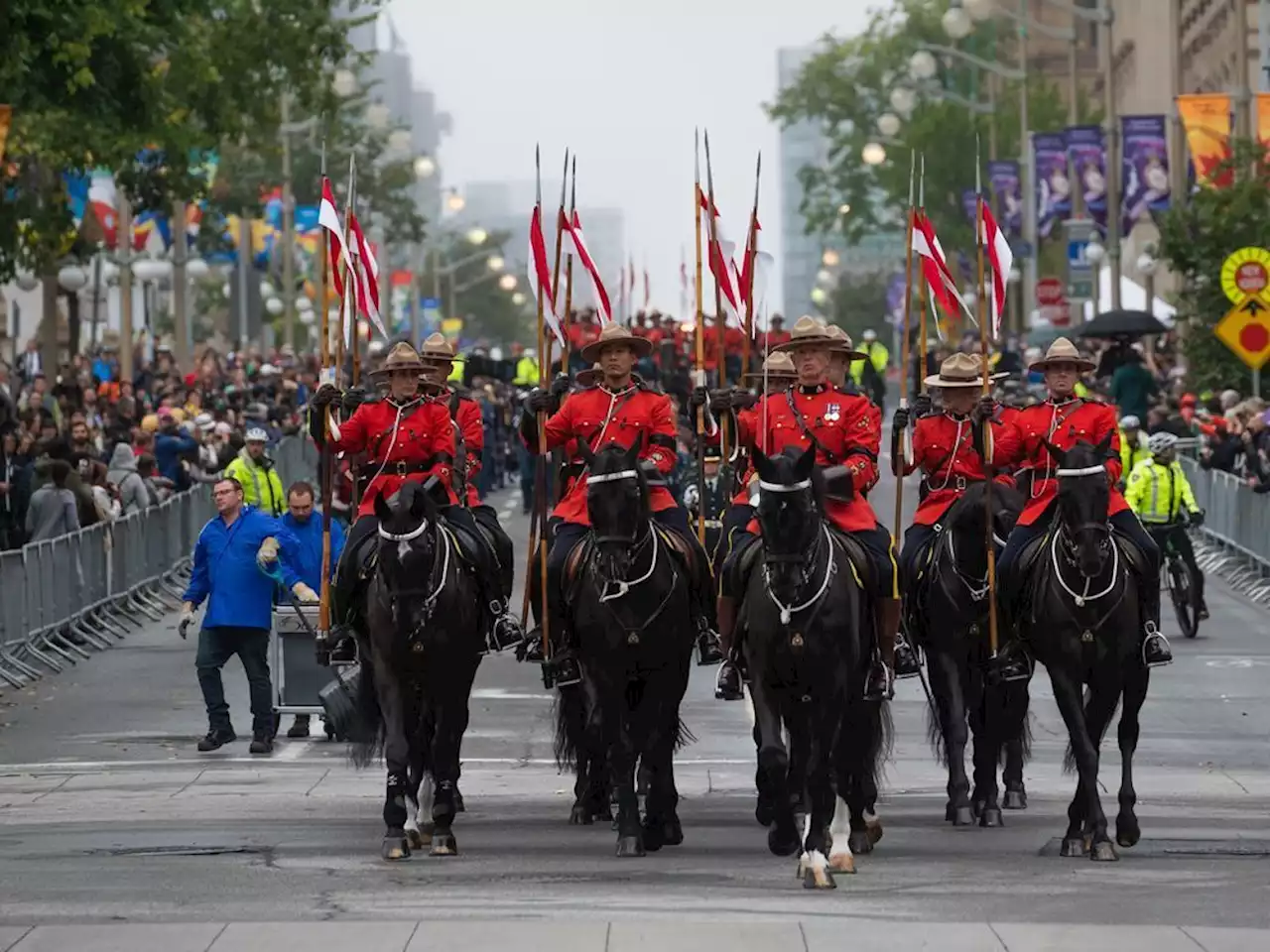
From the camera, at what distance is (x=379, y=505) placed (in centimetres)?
1659

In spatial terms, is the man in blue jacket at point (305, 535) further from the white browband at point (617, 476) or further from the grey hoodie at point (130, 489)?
the grey hoodie at point (130, 489)

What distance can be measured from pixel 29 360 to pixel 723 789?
39.6m

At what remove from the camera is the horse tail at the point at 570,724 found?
58.9ft

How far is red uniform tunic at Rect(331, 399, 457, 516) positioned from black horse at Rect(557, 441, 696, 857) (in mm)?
1247

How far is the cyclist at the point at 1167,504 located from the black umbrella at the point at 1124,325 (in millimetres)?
17426

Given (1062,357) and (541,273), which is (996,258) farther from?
(541,273)

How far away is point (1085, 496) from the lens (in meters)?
16.3

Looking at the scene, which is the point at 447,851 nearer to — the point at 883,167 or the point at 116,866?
the point at 116,866

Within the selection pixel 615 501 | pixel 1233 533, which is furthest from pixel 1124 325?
pixel 615 501

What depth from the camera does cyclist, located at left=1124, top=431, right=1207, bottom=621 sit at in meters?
31.0

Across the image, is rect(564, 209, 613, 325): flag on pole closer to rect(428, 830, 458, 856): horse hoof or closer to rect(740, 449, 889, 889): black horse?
rect(428, 830, 458, 856): horse hoof

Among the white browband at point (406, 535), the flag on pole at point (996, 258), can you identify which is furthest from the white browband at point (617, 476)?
the flag on pole at point (996, 258)

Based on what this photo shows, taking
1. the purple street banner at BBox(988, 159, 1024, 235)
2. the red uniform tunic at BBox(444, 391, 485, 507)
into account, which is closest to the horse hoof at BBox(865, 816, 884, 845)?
the red uniform tunic at BBox(444, 391, 485, 507)

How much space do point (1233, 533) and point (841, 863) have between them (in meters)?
23.7
